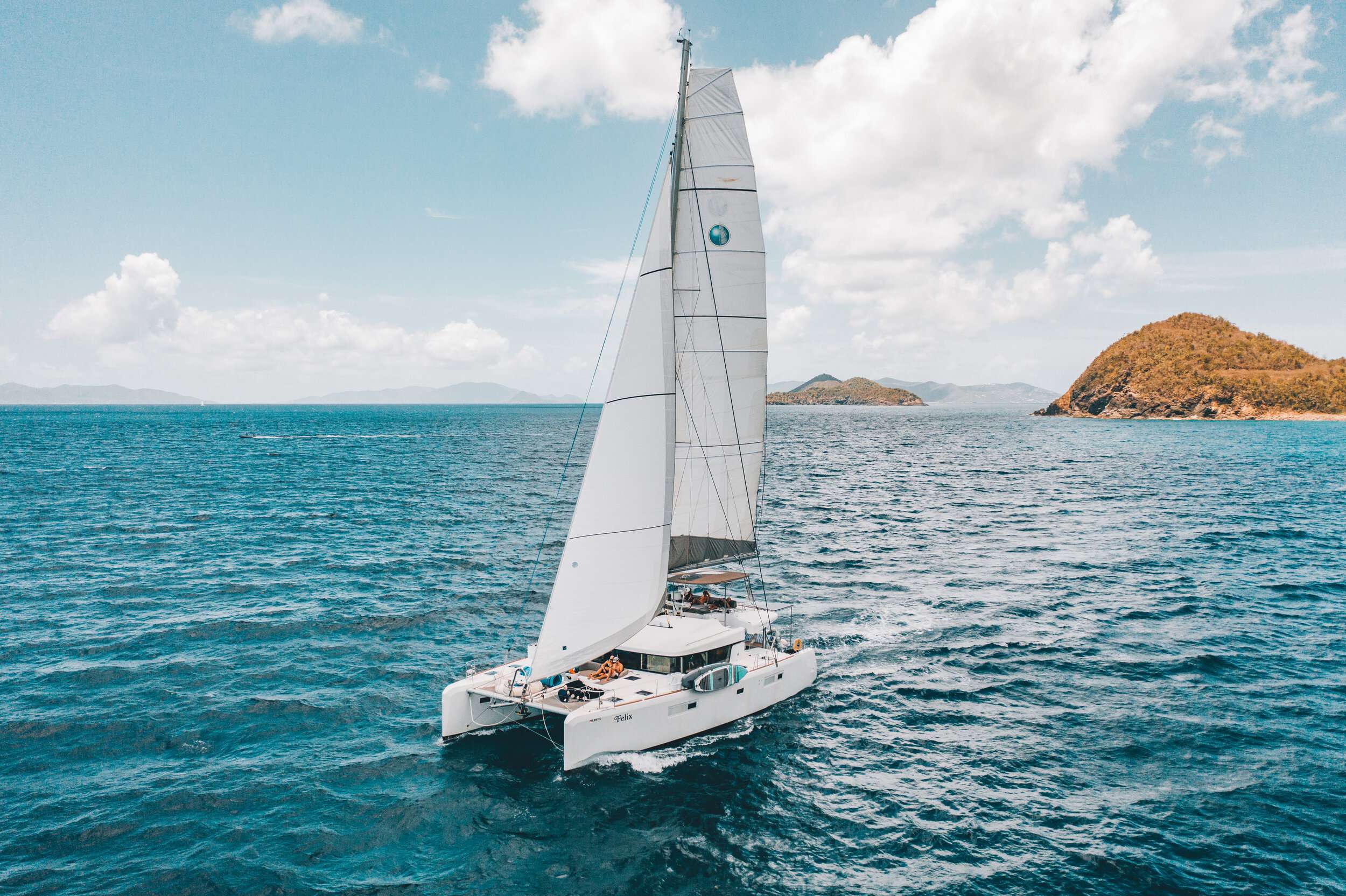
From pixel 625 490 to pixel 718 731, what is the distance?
8576 mm

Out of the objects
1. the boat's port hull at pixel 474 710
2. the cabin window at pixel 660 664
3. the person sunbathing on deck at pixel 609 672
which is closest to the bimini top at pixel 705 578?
the cabin window at pixel 660 664

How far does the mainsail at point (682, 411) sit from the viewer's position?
20.3m

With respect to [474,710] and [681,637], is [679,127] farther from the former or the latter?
[474,710]

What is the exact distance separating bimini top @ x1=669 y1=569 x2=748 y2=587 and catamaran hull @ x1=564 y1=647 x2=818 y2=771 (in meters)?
3.31

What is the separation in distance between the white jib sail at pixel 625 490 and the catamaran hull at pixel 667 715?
5.78 feet

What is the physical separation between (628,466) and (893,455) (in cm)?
10539

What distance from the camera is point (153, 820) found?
1745 centimetres

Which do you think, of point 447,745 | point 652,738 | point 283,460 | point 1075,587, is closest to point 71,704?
point 447,745

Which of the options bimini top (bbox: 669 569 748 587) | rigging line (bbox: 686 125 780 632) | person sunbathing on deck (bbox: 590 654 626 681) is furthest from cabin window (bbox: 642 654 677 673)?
rigging line (bbox: 686 125 780 632)

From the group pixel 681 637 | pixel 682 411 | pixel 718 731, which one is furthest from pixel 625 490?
pixel 718 731

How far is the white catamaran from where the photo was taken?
20312mm

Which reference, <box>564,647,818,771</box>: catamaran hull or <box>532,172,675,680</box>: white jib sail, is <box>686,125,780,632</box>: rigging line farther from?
<box>564,647,818,771</box>: catamaran hull

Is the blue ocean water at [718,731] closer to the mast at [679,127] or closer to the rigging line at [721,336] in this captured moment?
the rigging line at [721,336]

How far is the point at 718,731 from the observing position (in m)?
22.7
